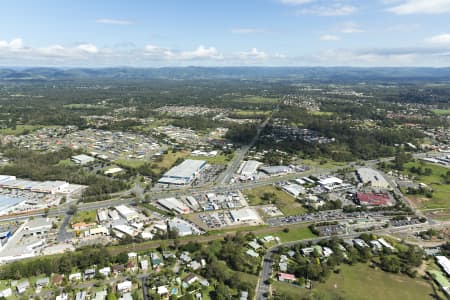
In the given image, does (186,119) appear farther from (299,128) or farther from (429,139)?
(429,139)

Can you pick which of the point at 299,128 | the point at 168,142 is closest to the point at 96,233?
the point at 168,142

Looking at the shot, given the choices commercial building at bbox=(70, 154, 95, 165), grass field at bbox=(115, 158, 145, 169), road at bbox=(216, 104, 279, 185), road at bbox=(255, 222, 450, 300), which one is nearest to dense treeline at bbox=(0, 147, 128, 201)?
commercial building at bbox=(70, 154, 95, 165)

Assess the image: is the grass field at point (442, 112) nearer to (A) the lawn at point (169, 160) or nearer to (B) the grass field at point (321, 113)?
(B) the grass field at point (321, 113)

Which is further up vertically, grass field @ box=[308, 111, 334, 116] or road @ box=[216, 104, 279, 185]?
grass field @ box=[308, 111, 334, 116]

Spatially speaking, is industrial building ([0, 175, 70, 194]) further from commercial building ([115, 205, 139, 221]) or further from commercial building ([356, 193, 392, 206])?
commercial building ([356, 193, 392, 206])

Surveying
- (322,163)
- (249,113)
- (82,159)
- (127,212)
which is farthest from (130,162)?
(249,113)

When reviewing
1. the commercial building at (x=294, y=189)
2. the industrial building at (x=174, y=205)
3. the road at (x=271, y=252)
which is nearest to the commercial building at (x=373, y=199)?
the road at (x=271, y=252)
